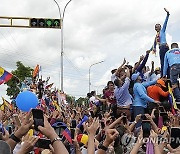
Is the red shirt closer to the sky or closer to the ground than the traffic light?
closer to the ground

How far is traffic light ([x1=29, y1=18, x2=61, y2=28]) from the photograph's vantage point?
19.2m

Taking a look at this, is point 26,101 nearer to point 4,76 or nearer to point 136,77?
point 136,77

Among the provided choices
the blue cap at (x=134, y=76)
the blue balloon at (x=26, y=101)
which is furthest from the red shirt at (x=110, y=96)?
the blue balloon at (x=26, y=101)

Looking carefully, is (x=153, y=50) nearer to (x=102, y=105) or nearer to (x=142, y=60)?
(x=142, y=60)

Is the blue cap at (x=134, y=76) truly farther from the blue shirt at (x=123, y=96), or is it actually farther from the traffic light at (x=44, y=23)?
the traffic light at (x=44, y=23)

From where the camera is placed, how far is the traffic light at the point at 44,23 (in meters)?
19.2

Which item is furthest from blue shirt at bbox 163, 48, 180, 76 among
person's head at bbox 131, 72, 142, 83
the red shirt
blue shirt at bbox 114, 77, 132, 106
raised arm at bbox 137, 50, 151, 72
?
the red shirt

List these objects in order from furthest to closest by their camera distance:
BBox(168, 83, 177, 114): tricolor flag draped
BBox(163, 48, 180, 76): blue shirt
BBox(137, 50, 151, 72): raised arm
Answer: BBox(137, 50, 151, 72): raised arm
BBox(163, 48, 180, 76): blue shirt
BBox(168, 83, 177, 114): tricolor flag draped

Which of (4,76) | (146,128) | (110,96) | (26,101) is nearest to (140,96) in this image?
(110,96)

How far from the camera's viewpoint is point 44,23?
1925 centimetres

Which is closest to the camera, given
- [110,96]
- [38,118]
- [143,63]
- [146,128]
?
[38,118]

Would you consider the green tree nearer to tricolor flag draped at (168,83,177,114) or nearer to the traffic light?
the traffic light

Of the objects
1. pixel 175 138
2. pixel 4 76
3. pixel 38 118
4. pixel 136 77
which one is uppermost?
pixel 4 76

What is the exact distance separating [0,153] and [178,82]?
7312mm
